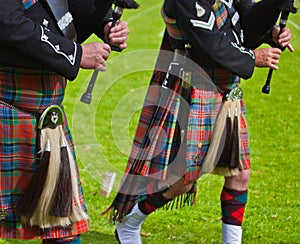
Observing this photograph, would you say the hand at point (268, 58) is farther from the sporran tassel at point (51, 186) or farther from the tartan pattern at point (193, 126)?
the sporran tassel at point (51, 186)

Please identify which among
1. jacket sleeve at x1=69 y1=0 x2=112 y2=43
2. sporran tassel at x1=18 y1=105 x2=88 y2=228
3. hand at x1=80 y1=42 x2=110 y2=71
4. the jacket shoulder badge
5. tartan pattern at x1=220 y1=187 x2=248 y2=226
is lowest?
tartan pattern at x1=220 y1=187 x2=248 y2=226

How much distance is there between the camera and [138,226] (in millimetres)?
4008

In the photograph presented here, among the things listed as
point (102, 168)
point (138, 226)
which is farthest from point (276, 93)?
point (138, 226)

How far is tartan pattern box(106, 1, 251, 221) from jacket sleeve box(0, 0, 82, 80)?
3.29ft

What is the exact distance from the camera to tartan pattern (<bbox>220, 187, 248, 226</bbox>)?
3783 millimetres

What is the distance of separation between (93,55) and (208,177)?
321 cm

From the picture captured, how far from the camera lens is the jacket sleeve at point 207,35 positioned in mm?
3330

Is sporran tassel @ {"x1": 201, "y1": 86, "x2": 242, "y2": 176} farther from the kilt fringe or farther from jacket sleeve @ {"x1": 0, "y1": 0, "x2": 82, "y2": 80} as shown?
jacket sleeve @ {"x1": 0, "y1": 0, "x2": 82, "y2": 80}

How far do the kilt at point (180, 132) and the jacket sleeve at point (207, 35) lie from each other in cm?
21

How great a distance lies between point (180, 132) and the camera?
372 cm

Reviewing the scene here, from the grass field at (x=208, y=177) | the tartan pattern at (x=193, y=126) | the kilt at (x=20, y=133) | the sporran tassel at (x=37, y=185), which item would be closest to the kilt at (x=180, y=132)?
the tartan pattern at (x=193, y=126)

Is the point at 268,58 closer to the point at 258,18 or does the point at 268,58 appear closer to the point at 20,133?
the point at 258,18

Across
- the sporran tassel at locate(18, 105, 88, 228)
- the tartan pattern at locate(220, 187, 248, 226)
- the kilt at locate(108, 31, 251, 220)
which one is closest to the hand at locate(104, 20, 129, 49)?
the sporran tassel at locate(18, 105, 88, 228)

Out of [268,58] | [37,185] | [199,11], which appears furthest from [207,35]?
[37,185]
